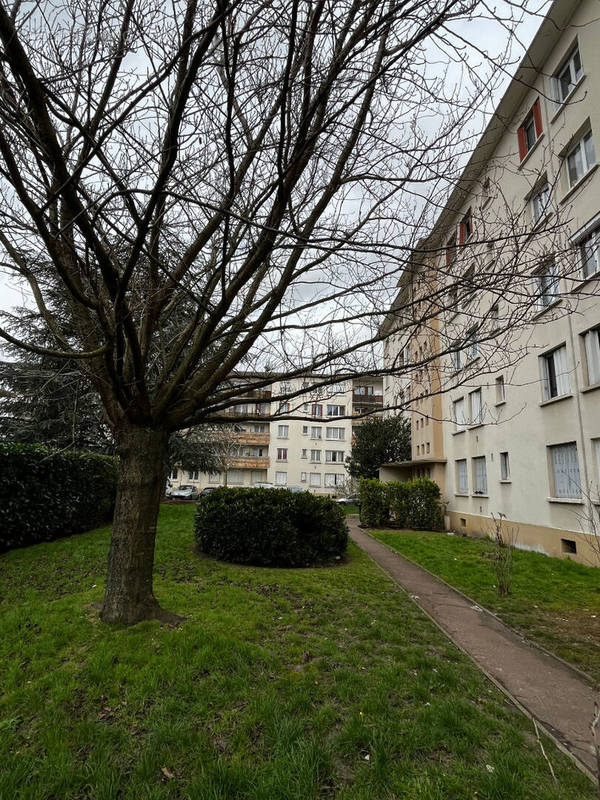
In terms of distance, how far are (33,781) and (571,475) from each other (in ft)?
38.4

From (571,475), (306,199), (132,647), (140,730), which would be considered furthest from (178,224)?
(571,475)

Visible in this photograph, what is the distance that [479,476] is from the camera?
1639 centimetres

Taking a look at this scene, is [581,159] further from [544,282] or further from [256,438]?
[256,438]

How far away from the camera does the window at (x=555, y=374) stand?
11.0m

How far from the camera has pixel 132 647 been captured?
392 cm

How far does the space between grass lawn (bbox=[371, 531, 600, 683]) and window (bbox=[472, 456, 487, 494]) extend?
406 cm

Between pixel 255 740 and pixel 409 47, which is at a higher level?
pixel 409 47

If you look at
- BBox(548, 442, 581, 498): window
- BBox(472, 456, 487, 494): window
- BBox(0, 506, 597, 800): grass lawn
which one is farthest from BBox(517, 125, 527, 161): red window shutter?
BBox(0, 506, 597, 800): grass lawn

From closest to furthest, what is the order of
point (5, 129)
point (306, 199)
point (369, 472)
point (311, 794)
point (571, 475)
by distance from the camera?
point (311, 794)
point (5, 129)
point (306, 199)
point (571, 475)
point (369, 472)

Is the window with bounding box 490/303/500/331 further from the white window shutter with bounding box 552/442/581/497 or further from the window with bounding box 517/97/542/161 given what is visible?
the window with bounding box 517/97/542/161

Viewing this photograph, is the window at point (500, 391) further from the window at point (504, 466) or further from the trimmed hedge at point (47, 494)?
the trimmed hedge at point (47, 494)

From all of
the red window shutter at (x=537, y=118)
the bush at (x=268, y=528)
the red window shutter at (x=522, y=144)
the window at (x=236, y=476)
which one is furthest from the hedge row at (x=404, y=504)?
the window at (x=236, y=476)

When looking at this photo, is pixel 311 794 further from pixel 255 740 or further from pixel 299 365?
pixel 299 365

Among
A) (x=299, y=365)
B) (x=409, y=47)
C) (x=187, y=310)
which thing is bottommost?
(x=299, y=365)
